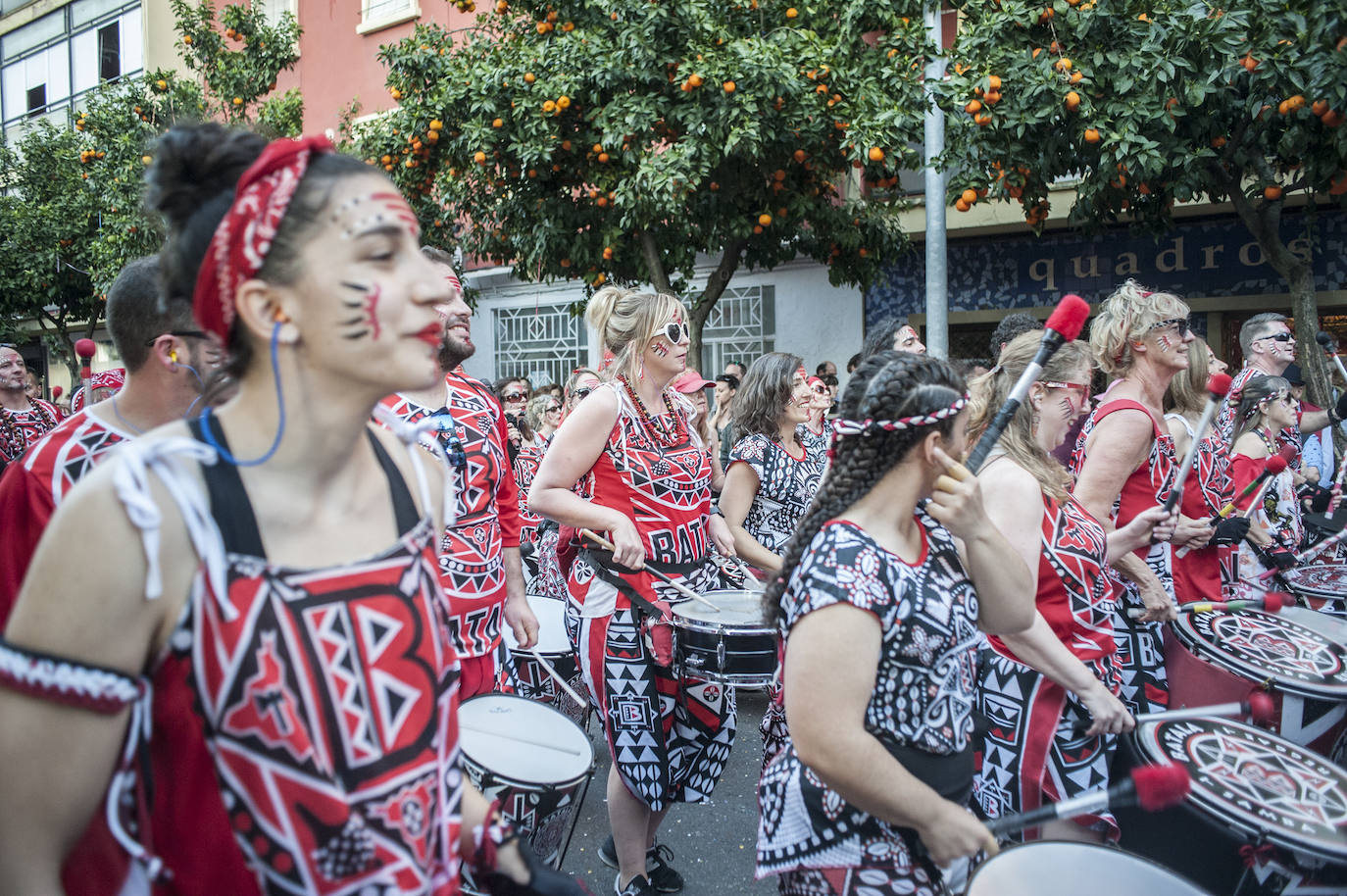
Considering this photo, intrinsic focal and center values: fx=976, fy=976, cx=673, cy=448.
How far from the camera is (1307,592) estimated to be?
4.52 metres

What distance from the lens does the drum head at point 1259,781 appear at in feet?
7.57

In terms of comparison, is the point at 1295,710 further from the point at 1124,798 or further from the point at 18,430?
the point at 18,430

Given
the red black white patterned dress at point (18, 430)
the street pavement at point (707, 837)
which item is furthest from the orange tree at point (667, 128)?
the street pavement at point (707, 837)

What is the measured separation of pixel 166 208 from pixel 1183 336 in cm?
404

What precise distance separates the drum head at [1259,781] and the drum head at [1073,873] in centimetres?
58

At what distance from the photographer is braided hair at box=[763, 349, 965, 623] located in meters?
2.12

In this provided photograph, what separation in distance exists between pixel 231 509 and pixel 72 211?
19.4m

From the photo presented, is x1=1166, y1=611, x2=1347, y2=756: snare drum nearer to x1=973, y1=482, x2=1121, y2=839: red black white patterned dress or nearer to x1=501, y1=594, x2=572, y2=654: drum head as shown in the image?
x1=973, y1=482, x2=1121, y2=839: red black white patterned dress

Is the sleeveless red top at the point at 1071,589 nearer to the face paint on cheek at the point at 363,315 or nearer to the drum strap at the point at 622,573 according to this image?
the drum strap at the point at 622,573

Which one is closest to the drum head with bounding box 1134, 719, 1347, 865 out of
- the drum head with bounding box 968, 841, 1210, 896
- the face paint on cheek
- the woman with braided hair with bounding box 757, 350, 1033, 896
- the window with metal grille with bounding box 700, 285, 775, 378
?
the drum head with bounding box 968, 841, 1210, 896

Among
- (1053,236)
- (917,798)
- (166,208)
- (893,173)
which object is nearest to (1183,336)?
(917,798)

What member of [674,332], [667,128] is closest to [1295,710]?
[674,332]

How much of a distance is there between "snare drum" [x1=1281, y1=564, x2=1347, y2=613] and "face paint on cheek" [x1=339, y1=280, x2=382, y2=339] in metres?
4.65

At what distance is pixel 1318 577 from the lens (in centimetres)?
477
